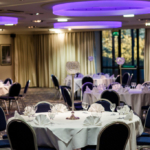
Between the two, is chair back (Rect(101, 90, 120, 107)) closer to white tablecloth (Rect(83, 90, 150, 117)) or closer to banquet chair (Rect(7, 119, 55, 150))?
white tablecloth (Rect(83, 90, 150, 117))

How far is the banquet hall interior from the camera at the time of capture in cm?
382

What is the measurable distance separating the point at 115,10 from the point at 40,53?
27.4 feet

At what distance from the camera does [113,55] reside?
14.8 m

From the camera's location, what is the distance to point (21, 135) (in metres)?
3.60

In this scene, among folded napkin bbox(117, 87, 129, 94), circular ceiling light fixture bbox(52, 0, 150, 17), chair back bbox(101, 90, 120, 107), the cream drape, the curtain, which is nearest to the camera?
chair back bbox(101, 90, 120, 107)

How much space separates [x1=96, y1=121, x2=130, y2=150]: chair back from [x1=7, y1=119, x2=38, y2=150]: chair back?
0.78 meters

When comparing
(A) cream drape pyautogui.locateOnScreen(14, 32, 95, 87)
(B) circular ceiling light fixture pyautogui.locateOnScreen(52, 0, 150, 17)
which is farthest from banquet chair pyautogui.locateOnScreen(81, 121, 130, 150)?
(A) cream drape pyautogui.locateOnScreen(14, 32, 95, 87)

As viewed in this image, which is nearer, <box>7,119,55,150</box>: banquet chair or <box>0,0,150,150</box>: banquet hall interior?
<box>7,119,55,150</box>: banquet chair

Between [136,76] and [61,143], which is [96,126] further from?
[136,76]

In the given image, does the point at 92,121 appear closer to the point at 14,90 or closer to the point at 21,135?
the point at 21,135

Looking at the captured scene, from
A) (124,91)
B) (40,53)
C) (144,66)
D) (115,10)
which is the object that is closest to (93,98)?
(124,91)

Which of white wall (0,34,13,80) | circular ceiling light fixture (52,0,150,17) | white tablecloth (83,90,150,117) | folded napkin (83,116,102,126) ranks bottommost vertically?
white tablecloth (83,90,150,117)

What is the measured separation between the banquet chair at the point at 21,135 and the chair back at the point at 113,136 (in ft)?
2.55

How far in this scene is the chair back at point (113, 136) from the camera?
3.46 metres
